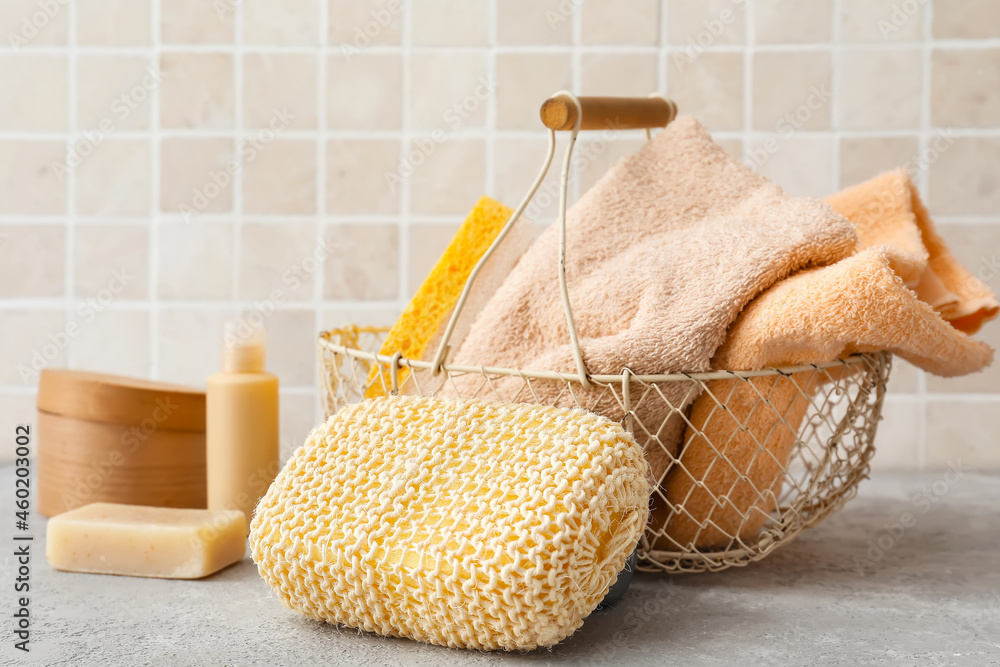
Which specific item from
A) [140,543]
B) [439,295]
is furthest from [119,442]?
[439,295]

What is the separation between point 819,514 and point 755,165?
0.46 m

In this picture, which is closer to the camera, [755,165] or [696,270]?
[696,270]

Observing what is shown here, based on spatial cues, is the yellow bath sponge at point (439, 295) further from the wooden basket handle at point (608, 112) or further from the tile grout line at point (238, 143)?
the tile grout line at point (238, 143)

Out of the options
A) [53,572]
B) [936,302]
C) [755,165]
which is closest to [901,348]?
[936,302]

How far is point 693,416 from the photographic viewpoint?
2.02ft

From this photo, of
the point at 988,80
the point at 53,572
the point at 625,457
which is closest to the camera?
the point at 625,457

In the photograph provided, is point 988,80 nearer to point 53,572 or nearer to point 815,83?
point 815,83

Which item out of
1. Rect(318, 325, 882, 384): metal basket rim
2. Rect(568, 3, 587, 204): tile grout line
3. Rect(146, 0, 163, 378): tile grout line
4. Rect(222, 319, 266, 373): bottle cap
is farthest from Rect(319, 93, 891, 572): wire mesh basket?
Rect(146, 0, 163, 378): tile grout line

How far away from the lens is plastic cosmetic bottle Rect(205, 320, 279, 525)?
72 centimetres

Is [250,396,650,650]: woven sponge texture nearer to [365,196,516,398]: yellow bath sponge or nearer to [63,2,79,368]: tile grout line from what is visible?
[365,196,516,398]: yellow bath sponge

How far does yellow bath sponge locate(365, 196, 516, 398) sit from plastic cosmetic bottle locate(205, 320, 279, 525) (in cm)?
10

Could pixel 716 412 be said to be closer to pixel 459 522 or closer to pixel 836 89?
pixel 459 522

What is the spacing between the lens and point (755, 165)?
1.01 m

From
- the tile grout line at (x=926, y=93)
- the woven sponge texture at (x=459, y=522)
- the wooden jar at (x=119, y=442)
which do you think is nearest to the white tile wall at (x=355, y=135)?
the tile grout line at (x=926, y=93)
